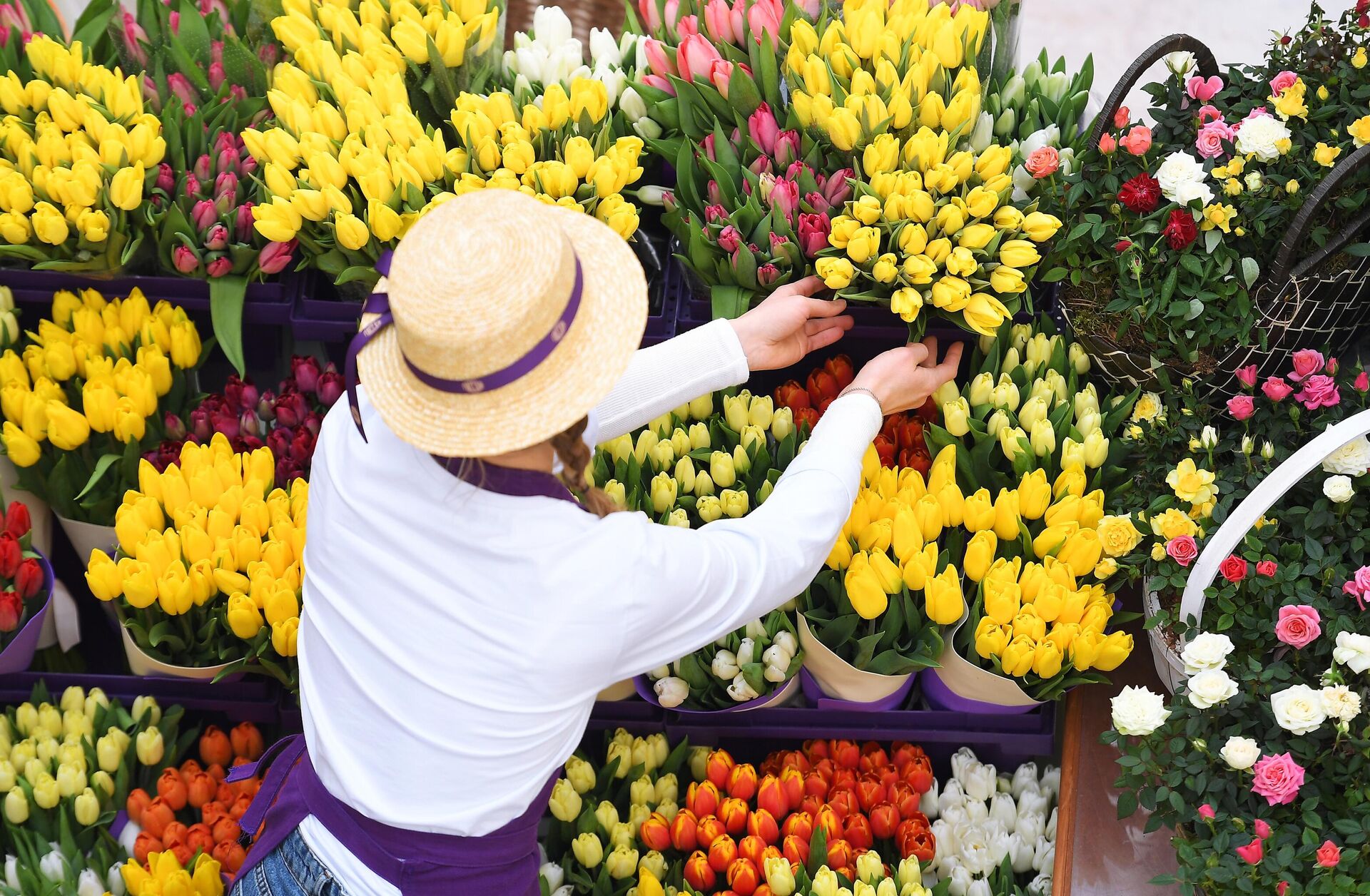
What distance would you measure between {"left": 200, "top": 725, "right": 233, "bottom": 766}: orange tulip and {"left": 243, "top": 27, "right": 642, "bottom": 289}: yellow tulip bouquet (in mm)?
748

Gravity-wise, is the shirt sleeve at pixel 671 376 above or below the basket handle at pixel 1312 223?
below

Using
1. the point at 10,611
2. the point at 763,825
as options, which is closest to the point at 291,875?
the point at 763,825

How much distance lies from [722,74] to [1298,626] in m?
1.11

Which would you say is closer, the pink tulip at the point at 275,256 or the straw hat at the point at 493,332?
the straw hat at the point at 493,332

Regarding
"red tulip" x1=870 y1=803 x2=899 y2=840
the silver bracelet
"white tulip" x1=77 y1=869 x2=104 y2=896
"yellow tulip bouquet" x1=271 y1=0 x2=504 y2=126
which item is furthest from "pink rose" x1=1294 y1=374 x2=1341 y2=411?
"white tulip" x1=77 y1=869 x2=104 y2=896

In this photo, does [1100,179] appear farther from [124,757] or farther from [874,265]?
[124,757]

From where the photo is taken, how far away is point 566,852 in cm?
179

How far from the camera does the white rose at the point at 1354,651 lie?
1400 mm

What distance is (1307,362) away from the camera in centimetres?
163

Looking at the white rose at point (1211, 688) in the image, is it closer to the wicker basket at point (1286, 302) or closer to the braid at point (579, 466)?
the wicker basket at point (1286, 302)

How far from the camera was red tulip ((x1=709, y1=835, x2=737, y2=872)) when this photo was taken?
171 centimetres

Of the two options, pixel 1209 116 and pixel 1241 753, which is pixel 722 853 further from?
pixel 1209 116

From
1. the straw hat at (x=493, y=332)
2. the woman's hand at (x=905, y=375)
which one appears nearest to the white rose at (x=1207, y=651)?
the woman's hand at (x=905, y=375)

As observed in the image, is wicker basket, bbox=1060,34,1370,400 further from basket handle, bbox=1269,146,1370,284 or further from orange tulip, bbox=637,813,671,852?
orange tulip, bbox=637,813,671,852
